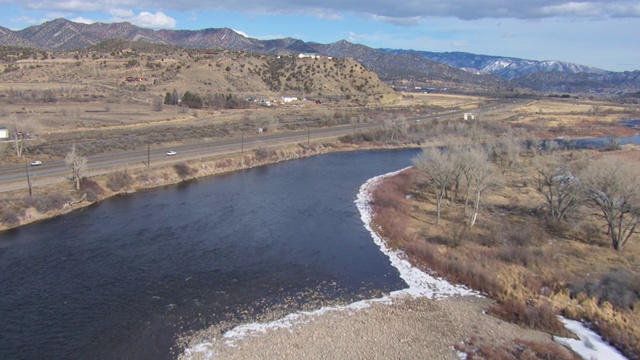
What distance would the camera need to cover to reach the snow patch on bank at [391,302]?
64.3 feet

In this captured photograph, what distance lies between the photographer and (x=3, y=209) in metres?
34.0

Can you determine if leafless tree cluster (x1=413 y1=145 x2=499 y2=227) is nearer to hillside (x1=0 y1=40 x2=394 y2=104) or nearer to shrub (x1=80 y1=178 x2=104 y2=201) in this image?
→ shrub (x1=80 y1=178 x2=104 y2=201)

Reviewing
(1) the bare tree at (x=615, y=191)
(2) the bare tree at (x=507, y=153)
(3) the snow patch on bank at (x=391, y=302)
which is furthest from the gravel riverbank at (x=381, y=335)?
(2) the bare tree at (x=507, y=153)

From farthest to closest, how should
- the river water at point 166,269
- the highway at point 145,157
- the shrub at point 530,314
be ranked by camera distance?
the highway at point 145,157 < the shrub at point 530,314 < the river water at point 166,269

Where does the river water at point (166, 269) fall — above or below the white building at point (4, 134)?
below

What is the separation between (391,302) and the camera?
79.4 feet

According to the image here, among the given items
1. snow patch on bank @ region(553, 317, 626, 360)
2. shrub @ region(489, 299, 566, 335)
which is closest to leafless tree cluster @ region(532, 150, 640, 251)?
shrub @ region(489, 299, 566, 335)

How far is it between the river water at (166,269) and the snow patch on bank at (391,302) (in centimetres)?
75

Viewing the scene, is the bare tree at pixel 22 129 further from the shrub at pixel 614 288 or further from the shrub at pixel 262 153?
the shrub at pixel 614 288

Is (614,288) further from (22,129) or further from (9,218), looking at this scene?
(22,129)

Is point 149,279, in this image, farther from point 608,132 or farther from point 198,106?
point 608,132

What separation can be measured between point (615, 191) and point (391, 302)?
17435 millimetres

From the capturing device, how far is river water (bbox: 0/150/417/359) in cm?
2095

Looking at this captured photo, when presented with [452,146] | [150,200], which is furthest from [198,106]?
[452,146]
